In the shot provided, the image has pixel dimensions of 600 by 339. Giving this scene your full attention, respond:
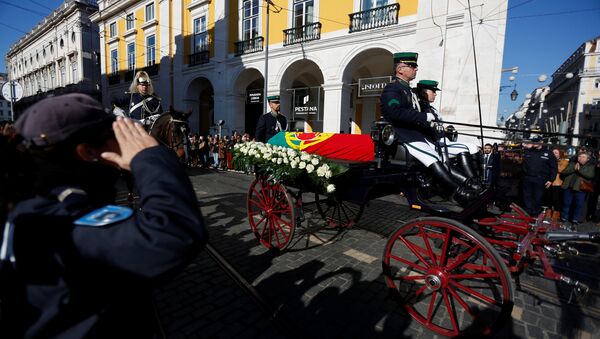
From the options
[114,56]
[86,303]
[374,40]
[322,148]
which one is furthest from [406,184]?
[114,56]

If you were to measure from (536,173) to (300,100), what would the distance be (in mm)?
11115

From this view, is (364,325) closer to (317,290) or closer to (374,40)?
(317,290)

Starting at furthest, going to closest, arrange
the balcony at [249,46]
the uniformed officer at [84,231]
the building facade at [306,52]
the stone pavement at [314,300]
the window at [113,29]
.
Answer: the window at [113,29] < the balcony at [249,46] < the building facade at [306,52] < the stone pavement at [314,300] < the uniformed officer at [84,231]

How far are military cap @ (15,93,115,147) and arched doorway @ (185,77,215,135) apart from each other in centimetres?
1880

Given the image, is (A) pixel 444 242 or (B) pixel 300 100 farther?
(B) pixel 300 100

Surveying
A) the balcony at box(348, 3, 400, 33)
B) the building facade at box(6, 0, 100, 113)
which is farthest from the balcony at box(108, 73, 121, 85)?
the balcony at box(348, 3, 400, 33)

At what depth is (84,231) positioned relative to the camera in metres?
0.76

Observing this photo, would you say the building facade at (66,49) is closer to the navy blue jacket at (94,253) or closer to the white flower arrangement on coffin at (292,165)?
the white flower arrangement on coffin at (292,165)

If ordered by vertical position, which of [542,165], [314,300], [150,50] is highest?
[150,50]

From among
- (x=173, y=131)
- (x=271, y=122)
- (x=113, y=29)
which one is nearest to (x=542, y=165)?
(x=271, y=122)

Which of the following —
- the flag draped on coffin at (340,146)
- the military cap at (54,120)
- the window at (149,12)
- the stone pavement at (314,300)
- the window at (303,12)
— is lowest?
the stone pavement at (314,300)

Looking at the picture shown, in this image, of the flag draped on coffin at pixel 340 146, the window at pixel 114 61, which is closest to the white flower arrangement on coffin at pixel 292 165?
the flag draped on coffin at pixel 340 146

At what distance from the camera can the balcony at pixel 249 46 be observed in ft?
50.1

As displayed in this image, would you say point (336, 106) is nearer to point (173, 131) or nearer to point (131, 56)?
point (173, 131)
